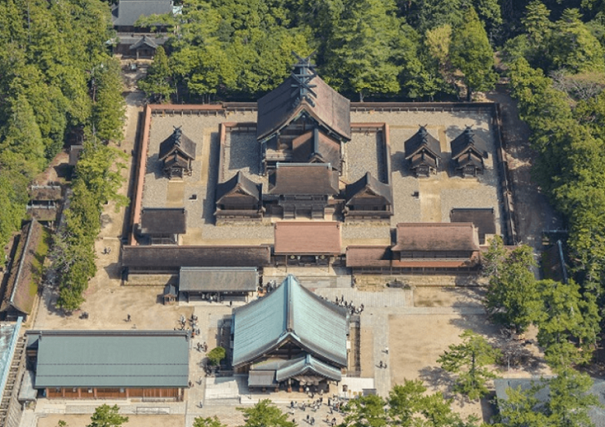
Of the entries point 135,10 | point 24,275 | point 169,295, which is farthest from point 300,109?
point 135,10

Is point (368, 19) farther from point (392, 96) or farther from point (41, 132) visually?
point (41, 132)

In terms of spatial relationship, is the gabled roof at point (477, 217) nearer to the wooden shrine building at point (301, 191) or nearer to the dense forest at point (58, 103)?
the wooden shrine building at point (301, 191)

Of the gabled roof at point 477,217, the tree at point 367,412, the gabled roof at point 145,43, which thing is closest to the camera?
the tree at point 367,412

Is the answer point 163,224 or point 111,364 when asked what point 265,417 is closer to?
point 111,364

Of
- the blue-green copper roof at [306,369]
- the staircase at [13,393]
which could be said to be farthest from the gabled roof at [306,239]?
the staircase at [13,393]

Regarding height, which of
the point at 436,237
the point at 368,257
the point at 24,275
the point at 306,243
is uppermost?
the point at 436,237

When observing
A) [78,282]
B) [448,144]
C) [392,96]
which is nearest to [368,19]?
[392,96]
